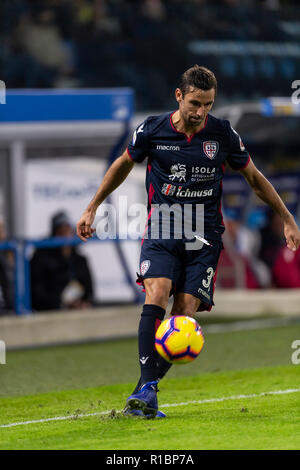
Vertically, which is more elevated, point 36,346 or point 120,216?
point 120,216

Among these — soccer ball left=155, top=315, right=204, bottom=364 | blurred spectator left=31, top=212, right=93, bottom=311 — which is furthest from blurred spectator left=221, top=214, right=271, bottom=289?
soccer ball left=155, top=315, right=204, bottom=364

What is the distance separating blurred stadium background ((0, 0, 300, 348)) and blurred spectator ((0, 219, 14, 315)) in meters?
0.01

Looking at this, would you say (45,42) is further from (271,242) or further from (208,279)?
(208,279)

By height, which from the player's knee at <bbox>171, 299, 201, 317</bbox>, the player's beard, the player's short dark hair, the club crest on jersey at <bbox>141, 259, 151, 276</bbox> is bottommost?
the player's knee at <bbox>171, 299, 201, 317</bbox>

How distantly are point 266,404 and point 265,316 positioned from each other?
27.0 feet

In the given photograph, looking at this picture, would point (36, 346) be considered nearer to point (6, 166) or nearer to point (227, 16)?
point (6, 166)

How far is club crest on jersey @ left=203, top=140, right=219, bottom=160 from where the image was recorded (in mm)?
6562

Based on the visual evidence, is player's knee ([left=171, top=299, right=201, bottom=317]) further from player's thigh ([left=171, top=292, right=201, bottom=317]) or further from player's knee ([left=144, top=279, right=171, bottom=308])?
player's knee ([left=144, top=279, right=171, bottom=308])

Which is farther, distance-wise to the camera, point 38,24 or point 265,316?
point 38,24

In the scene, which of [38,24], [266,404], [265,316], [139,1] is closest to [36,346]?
[265,316]

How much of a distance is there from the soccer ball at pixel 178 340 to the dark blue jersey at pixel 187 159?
0.73m

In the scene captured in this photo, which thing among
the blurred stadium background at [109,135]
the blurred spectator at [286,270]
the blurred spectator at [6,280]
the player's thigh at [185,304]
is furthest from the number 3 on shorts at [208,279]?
the blurred spectator at [286,270]
